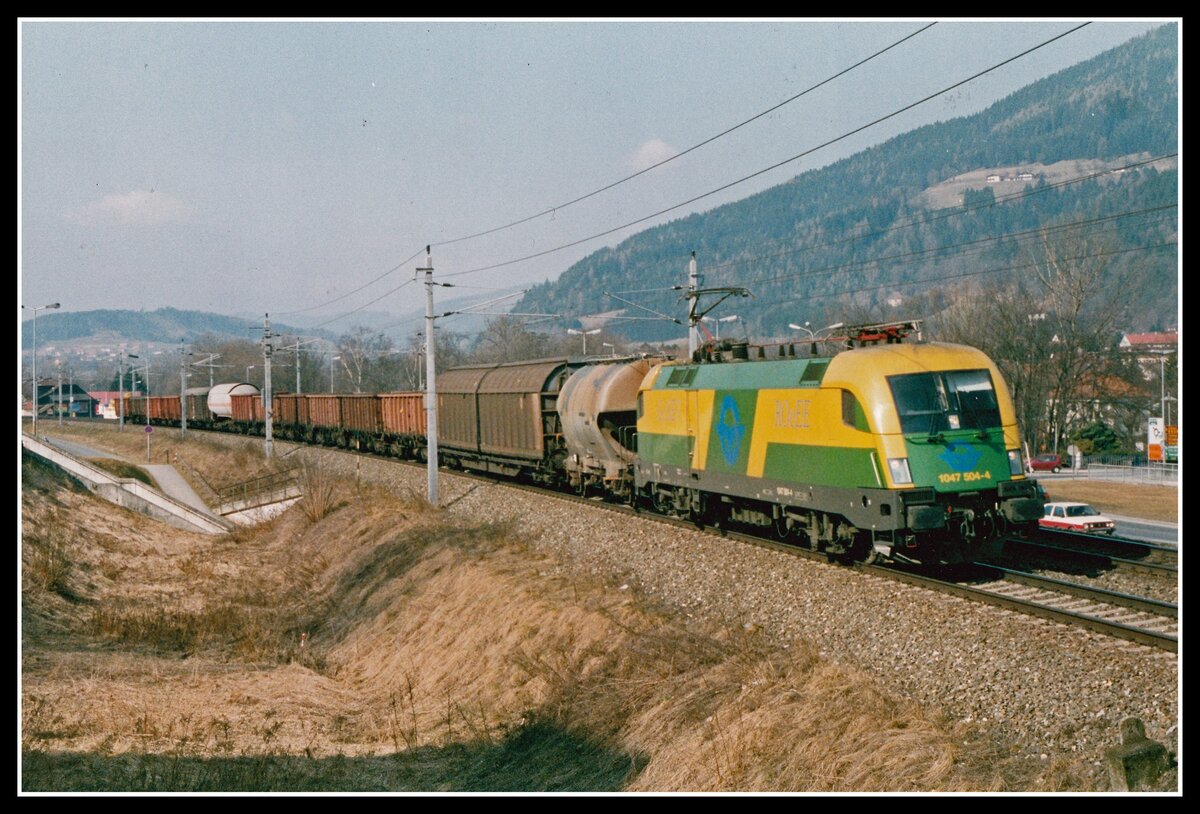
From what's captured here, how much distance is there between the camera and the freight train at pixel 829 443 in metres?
13.9

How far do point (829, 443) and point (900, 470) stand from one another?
1280 millimetres

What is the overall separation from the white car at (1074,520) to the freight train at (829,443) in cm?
1082

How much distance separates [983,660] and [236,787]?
24.2 ft

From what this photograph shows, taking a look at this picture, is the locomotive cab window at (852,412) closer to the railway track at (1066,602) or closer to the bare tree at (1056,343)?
the railway track at (1066,602)

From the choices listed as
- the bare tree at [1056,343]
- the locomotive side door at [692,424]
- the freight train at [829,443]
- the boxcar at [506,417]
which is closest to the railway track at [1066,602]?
the freight train at [829,443]

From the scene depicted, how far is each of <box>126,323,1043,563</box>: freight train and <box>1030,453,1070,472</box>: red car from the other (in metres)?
36.4

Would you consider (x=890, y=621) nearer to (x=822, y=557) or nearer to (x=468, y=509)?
(x=822, y=557)

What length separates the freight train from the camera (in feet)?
45.7

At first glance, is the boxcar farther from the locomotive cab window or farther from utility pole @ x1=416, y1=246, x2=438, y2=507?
the locomotive cab window

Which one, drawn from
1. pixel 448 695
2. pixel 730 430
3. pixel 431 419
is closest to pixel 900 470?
pixel 730 430

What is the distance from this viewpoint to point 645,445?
2195 centimetres

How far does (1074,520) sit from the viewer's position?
87.5 feet

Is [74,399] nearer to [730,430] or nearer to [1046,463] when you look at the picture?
[1046,463]
